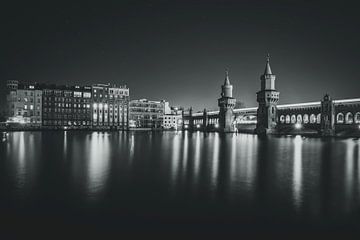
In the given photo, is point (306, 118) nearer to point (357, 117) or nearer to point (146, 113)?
point (357, 117)

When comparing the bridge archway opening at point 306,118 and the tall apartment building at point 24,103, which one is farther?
the tall apartment building at point 24,103

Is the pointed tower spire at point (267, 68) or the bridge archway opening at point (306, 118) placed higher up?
the pointed tower spire at point (267, 68)

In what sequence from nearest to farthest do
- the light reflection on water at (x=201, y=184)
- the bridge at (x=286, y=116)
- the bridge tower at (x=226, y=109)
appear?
1. the light reflection on water at (x=201, y=184)
2. the bridge at (x=286, y=116)
3. the bridge tower at (x=226, y=109)

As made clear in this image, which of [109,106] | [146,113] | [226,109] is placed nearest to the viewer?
[226,109]

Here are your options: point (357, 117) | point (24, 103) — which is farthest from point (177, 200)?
point (24, 103)

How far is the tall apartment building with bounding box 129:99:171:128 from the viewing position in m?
151

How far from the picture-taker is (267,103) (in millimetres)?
103125

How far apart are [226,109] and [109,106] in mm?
53368

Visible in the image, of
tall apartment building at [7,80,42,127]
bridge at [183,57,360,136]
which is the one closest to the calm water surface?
bridge at [183,57,360,136]

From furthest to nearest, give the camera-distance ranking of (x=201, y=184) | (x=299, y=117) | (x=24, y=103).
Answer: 1. (x=24, y=103)
2. (x=299, y=117)
3. (x=201, y=184)

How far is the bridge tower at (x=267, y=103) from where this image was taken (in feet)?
336

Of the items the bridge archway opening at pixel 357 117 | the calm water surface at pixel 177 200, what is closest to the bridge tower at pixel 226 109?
the bridge archway opening at pixel 357 117

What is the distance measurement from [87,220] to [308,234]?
6.89 m

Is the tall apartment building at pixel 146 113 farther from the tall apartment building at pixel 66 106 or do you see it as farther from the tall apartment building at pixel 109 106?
the tall apartment building at pixel 66 106
